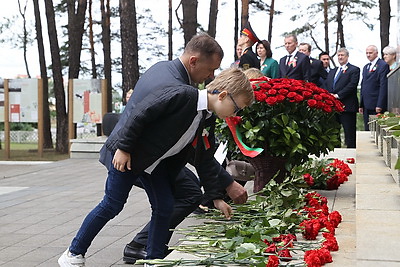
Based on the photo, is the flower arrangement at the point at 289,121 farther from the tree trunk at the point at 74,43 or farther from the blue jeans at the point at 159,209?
the tree trunk at the point at 74,43

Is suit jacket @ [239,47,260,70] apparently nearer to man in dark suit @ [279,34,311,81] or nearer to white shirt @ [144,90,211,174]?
man in dark suit @ [279,34,311,81]

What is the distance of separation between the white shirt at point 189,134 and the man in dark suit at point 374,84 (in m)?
8.02

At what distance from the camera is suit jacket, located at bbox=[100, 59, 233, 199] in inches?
158

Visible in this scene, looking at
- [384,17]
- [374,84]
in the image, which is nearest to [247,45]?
[374,84]

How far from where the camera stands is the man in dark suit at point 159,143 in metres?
4.03

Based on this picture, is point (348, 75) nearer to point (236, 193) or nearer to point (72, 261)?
point (236, 193)

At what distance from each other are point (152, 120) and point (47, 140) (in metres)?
21.8

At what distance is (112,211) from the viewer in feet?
14.3

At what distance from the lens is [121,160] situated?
4066 millimetres

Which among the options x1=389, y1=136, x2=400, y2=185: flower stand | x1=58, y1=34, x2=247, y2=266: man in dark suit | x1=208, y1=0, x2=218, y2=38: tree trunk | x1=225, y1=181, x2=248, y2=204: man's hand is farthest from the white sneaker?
x1=208, y1=0, x2=218, y2=38: tree trunk

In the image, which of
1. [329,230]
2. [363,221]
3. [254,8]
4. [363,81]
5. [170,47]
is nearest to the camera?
[363,221]

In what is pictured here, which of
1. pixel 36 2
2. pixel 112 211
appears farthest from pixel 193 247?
pixel 36 2

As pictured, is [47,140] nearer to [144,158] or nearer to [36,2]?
[36,2]

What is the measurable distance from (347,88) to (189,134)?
9054 mm
